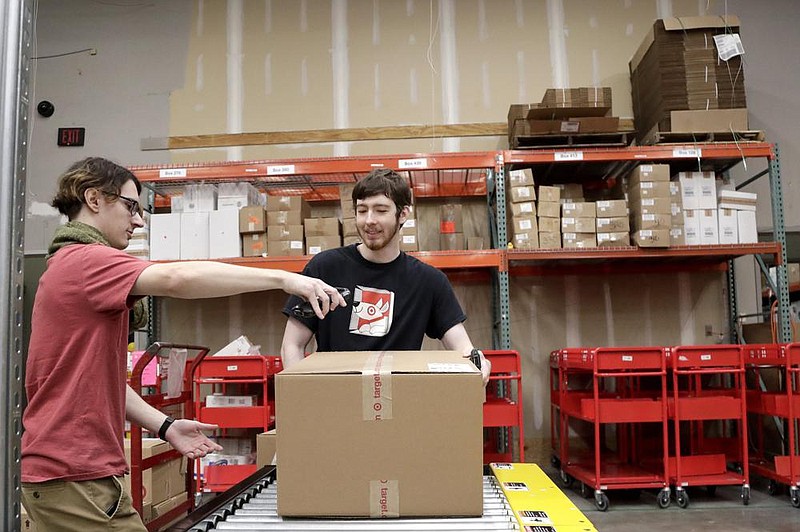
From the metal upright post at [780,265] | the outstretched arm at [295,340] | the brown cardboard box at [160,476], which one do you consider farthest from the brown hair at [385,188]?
the metal upright post at [780,265]

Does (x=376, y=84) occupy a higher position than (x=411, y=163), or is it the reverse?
(x=376, y=84)

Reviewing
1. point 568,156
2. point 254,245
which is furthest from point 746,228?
point 254,245

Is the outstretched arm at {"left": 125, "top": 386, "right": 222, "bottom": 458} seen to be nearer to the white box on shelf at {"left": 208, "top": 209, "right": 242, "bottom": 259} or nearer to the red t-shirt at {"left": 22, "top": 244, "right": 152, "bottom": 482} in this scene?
the red t-shirt at {"left": 22, "top": 244, "right": 152, "bottom": 482}

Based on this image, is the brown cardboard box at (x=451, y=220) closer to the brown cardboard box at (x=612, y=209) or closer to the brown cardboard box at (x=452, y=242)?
the brown cardboard box at (x=452, y=242)

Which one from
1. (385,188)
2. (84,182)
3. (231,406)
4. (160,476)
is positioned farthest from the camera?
(231,406)

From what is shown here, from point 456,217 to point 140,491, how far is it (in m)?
3.42

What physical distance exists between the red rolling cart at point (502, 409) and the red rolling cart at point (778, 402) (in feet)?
5.25

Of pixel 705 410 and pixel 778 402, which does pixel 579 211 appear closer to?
pixel 705 410

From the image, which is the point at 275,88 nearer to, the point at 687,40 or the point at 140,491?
the point at 687,40

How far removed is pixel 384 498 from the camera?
1388 mm

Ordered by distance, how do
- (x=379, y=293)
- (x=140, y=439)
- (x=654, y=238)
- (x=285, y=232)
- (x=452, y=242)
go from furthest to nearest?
(x=452, y=242)
(x=285, y=232)
(x=654, y=238)
(x=140, y=439)
(x=379, y=293)

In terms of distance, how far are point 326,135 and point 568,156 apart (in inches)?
91.1

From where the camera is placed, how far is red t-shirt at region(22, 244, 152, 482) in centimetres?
135

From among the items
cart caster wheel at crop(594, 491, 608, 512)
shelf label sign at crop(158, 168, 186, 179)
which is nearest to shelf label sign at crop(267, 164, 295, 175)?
shelf label sign at crop(158, 168, 186, 179)
